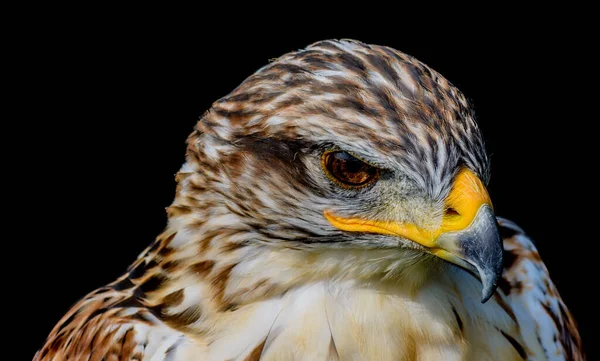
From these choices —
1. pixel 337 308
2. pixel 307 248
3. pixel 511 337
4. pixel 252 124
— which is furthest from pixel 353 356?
pixel 252 124

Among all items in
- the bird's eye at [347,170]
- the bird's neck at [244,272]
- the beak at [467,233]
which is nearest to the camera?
the beak at [467,233]

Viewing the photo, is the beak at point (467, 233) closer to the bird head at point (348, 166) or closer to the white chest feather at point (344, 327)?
the bird head at point (348, 166)

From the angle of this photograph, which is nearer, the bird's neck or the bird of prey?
the bird of prey

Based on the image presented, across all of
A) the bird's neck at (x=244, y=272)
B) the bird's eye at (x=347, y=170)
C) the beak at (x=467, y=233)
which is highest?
the bird's eye at (x=347, y=170)

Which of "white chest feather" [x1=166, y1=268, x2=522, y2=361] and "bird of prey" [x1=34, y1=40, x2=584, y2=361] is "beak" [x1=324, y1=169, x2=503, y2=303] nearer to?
"bird of prey" [x1=34, y1=40, x2=584, y2=361]

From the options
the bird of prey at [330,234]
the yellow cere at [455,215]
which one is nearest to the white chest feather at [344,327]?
the bird of prey at [330,234]

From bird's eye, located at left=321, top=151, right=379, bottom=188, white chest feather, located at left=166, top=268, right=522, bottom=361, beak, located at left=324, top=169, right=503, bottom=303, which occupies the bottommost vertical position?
white chest feather, located at left=166, top=268, right=522, bottom=361

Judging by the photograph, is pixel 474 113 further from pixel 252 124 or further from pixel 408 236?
pixel 252 124

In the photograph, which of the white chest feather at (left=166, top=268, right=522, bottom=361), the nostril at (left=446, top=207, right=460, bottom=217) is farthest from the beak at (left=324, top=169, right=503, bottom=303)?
the white chest feather at (left=166, top=268, right=522, bottom=361)
